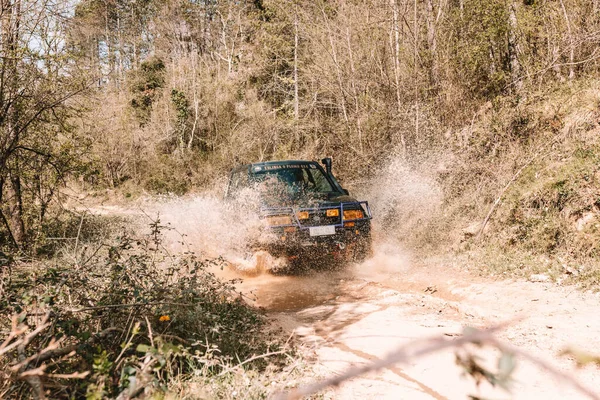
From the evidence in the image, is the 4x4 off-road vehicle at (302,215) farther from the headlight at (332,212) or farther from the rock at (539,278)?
the rock at (539,278)

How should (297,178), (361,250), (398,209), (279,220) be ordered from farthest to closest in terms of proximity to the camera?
(398,209), (297,178), (361,250), (279,220)

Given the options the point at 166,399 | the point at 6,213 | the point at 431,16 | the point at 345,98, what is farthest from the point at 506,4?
the point at 6,213

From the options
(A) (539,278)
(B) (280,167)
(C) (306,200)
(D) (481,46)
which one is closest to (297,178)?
(B) (280,167)

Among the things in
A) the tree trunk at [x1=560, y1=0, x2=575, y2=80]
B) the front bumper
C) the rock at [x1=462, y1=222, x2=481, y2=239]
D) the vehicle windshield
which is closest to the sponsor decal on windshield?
the vehicle windshield

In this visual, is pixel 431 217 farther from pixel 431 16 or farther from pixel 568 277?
pixel 431 16

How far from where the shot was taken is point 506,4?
10.1m

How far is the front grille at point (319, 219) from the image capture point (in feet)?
22.5

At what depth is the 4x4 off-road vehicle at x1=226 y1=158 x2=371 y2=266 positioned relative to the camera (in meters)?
6.72

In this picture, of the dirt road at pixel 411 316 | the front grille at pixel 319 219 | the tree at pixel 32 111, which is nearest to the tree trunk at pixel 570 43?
the dirt road at pixel 411 316

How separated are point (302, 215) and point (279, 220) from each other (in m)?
0.39

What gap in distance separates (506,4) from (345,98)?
4998 millimetres

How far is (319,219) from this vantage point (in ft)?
22.6

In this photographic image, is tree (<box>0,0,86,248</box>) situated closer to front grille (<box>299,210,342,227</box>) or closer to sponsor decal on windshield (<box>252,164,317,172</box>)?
sponsor decal on windshield (<box>252,164,317,172</box>)

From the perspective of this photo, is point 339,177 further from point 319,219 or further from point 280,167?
point 319,219
